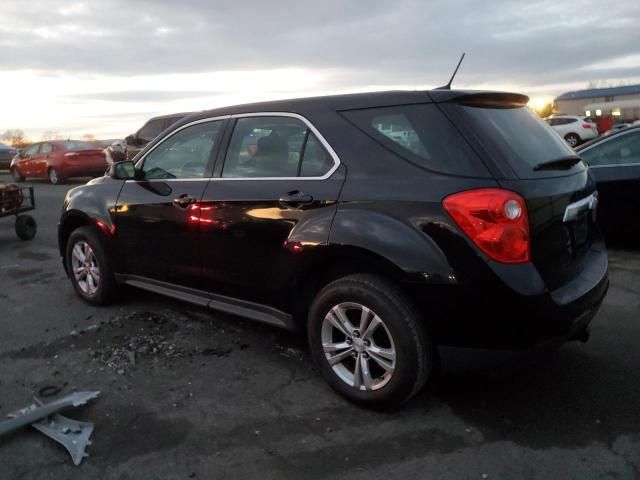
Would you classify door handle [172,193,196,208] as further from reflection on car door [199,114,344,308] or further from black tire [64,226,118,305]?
black tire [64,226,118,305]

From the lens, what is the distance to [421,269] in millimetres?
2949

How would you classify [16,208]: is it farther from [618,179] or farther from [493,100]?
[618,179]

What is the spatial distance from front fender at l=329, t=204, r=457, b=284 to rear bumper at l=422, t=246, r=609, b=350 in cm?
13

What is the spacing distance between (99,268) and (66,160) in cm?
1517

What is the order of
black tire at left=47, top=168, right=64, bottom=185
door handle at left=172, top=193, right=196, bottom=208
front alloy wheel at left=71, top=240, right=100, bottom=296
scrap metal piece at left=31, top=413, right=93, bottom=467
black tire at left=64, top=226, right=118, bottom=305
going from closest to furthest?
scrap metal piece at left=31, top=413, right=93, bottom=467 < door handle at left=172, top=193, right=196, bottom=208 < black tire at left=64, top=226, right=118, bottom=305 < front alloy wheel at left=71, top=240, right=100, bottom=296 < black tire at left=47, top=168, right=64, bottom=185

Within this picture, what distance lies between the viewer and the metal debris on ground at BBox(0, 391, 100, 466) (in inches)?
116

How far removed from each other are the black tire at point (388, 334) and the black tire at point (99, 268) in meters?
2.42

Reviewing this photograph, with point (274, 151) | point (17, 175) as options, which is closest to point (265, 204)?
point (274, 151)

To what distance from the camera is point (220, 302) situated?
4094mm

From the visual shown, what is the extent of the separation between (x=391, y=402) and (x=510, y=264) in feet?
3.24

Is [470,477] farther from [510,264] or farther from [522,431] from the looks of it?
[510,264]

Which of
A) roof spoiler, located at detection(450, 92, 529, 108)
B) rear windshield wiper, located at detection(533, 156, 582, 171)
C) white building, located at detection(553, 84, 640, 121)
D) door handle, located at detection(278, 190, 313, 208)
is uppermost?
white building, located at detection(553, 84, 640, 121)

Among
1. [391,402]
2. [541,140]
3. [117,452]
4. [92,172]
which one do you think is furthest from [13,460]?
[92,172]

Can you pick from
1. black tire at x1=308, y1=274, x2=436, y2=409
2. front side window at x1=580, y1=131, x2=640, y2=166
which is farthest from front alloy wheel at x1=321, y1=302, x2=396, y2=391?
front side window at x1=580, y1=131, x2=640, y2=166
